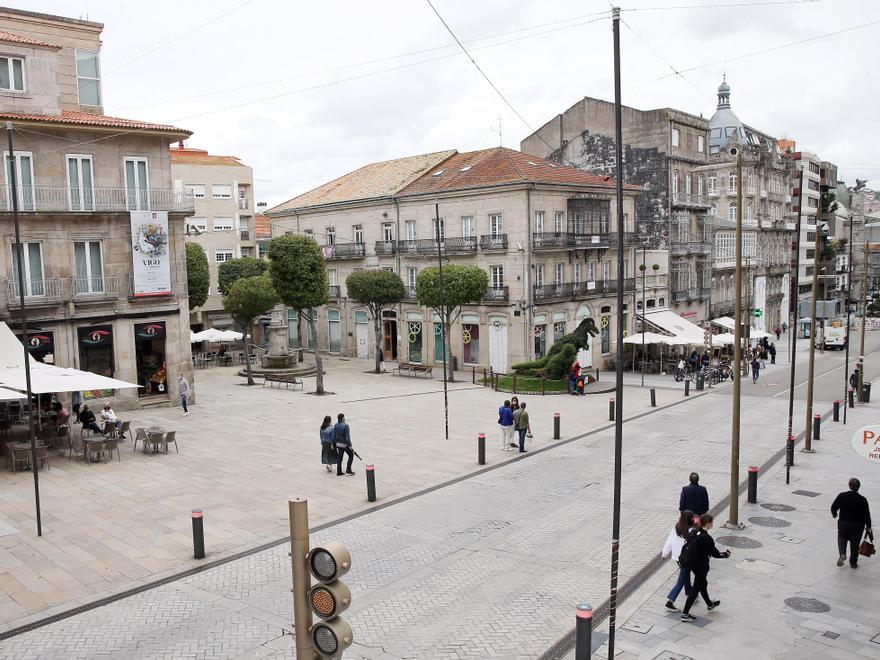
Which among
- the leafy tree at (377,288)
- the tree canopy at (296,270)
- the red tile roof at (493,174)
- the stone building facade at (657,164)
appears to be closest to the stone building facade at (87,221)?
the tree canopy at (296,270)

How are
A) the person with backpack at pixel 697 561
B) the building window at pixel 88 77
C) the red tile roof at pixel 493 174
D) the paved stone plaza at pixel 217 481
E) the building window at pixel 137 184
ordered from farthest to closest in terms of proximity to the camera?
1. the red tile roof at pixel 493 174
2. the building window at pixel 88 77
3. the building window at pixel 137 184
4. the paved stone plaza at pixel 217 481
5. the person with backpack at pixel 697 561

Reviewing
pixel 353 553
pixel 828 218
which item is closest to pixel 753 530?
pixel 353 553

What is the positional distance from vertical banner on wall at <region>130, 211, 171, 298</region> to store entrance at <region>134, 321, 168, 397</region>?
1.36m

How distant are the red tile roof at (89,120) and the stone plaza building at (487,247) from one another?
16.9 meters

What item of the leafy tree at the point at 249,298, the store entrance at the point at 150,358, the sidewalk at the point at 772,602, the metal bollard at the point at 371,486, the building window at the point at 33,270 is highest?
the building window at the point at 33,270

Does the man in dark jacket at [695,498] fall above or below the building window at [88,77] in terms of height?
below

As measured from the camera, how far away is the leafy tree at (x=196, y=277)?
1775 inches

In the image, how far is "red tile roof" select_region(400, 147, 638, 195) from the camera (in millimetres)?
39250

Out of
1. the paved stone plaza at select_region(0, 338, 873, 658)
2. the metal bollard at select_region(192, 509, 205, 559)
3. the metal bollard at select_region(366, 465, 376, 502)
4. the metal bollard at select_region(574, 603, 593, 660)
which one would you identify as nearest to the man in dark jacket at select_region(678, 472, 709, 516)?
the paved stone plaza at select_region(0, 338, 873, 658)

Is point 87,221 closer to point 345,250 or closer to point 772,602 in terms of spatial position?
point 345,250

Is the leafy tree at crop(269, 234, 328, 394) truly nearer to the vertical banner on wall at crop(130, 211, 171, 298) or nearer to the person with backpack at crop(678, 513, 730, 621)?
the vertical banner on wall at crop(130, 211, 171, 298)

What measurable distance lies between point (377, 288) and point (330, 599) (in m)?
35.0

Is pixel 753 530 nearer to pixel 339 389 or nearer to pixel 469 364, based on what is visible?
pixel 339 389

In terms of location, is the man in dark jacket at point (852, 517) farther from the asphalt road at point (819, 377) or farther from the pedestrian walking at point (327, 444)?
the asphalt road at point (819, 377)
